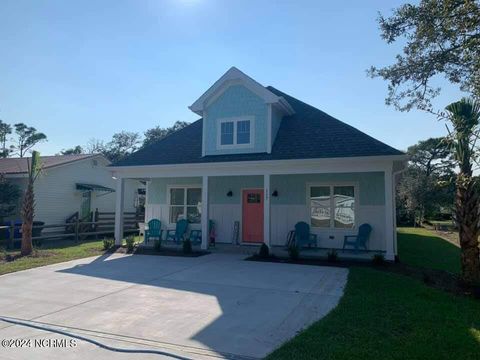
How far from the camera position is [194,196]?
51.1 ft

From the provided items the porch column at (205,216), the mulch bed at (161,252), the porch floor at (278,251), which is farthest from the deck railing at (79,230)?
the porch column at (205,216)

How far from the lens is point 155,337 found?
4.88 metres

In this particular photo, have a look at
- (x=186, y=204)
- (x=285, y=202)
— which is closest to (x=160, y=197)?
(x=186, y=204)

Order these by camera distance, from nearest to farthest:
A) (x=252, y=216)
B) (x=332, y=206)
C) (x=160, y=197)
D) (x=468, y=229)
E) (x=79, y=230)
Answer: (x=468, y=229), (x=332, y=206), (x=252, y=216), (x=160, y=197), (x=79, y=230)

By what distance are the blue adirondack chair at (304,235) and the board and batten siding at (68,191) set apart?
10.2m

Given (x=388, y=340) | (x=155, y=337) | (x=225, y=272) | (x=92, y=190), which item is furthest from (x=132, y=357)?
(x=92, y=190)

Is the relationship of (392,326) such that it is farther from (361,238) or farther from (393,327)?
(361,238)

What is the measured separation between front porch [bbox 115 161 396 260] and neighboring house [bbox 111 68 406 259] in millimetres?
35

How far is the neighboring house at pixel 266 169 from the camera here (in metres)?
→ 12.0

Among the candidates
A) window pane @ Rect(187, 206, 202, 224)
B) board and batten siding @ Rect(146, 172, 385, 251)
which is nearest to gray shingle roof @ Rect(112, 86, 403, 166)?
board and batten siding @ Rect(146, 172, 385, 251)

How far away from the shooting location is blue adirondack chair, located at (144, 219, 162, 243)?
14977mm

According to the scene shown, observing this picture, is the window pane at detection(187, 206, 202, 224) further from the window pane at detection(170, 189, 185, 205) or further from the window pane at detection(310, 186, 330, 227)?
the window pane at detection(310, 186, 330, 227)

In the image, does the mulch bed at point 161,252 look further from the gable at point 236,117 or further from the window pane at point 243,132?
the window pane at point 243,132

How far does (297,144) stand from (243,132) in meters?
2.18
